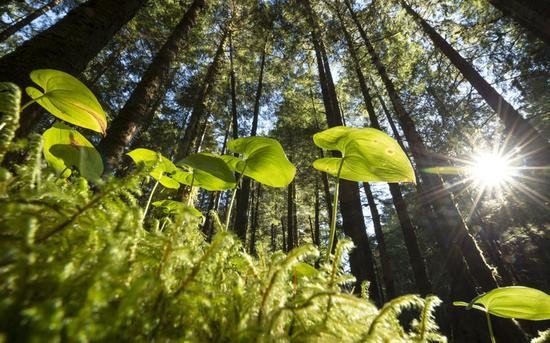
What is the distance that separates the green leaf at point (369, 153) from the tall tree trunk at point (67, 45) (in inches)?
69.0

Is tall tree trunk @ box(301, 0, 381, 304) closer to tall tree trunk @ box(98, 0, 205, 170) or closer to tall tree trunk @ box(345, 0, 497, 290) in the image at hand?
tall tree trunk @ box(345, 0, 497, 290)

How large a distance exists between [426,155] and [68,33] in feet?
22.8

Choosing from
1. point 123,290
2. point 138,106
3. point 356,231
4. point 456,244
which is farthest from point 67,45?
point 456,244

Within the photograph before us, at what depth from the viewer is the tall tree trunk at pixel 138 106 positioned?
264 cm

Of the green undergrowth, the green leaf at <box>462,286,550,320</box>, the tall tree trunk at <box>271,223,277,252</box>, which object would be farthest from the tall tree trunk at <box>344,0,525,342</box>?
the tall tree trunk at <box>271,223,277,252</box>

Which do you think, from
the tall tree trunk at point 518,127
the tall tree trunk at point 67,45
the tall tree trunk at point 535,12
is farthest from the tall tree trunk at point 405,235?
the tall tree trunk at point 67,45

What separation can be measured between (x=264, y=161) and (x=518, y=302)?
124 cm

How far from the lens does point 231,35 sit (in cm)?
1227

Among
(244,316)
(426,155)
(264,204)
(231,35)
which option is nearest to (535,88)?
(426,155)

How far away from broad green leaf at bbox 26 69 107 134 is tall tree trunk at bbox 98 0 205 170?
151 cm

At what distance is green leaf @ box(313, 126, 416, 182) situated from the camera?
1.12 meters

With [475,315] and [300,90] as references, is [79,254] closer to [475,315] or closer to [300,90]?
[475,315]

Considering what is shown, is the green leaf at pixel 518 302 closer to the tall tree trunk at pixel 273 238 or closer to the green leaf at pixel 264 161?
the green leaf at pixel 264 161

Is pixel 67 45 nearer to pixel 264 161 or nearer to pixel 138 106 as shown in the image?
pixel 138 106
